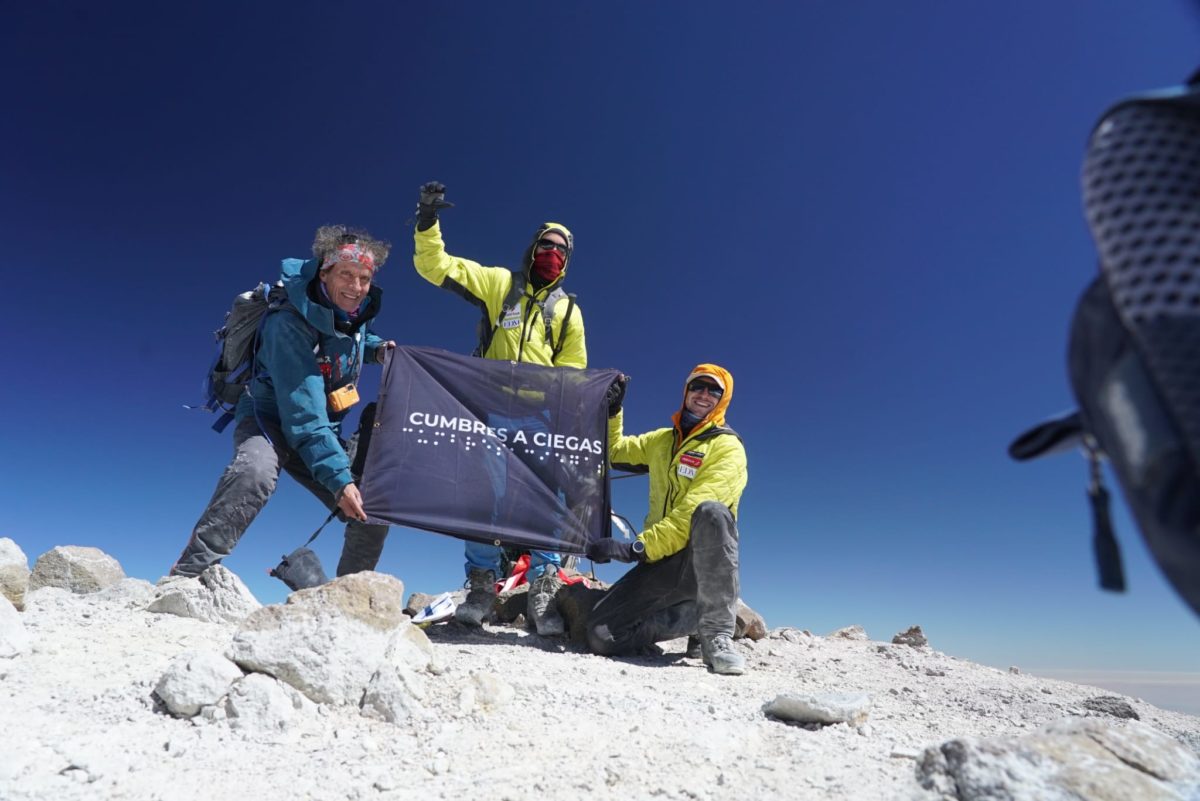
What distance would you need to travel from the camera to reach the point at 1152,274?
1.32m

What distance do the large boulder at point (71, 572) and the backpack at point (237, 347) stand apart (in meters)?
1.60

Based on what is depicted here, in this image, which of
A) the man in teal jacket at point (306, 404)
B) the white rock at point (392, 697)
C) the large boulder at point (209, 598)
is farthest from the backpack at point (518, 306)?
the white rock at point (392, 697)

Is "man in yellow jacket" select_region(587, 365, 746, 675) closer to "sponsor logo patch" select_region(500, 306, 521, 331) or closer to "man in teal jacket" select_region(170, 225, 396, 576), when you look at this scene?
"sponsor logo patch" select_region(500, 306, 521, 331)

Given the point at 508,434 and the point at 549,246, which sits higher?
the point at 549,246

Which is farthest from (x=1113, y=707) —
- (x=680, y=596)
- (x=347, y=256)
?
(x=347, y=256)

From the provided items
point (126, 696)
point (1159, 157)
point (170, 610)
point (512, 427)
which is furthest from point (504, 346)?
point (1159, 157)

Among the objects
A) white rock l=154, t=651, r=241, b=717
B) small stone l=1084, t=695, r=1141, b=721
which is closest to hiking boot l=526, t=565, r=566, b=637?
white rock l=154, t=651, r=241, b=717

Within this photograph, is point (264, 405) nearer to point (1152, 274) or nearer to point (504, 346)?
point (504, 346)

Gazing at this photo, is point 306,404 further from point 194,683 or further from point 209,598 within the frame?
point 194,683

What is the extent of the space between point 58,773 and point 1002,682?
23.6 feet

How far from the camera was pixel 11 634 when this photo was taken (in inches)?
142

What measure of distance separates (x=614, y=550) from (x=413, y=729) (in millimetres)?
2663

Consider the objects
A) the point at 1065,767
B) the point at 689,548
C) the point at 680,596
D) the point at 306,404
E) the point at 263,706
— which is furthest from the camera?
the point at 680,596

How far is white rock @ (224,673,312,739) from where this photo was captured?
3.04 m
